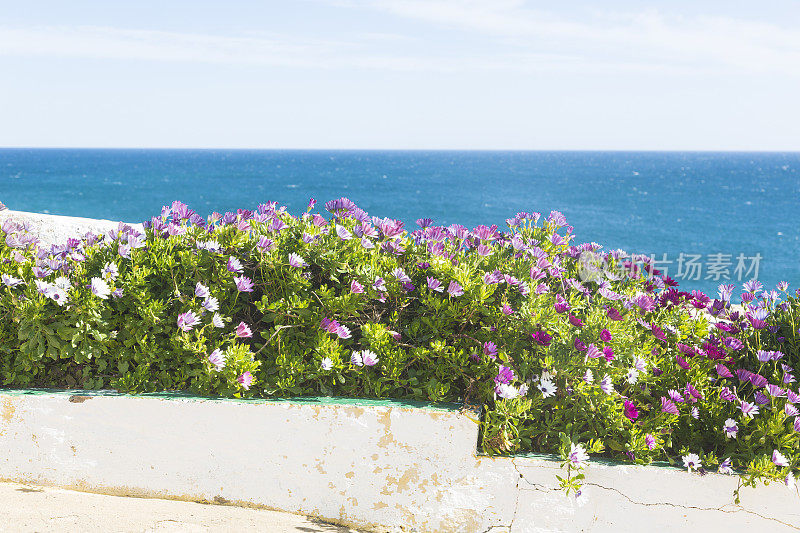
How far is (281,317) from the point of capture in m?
3.27

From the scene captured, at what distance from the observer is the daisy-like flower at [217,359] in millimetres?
3082

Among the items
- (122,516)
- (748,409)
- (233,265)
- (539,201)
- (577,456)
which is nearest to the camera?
(122,516)

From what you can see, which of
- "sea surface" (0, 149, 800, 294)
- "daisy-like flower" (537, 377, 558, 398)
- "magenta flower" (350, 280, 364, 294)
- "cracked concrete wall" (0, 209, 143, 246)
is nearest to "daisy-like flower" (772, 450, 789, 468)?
"daisy-like flower" (537, 377, 558, 398)

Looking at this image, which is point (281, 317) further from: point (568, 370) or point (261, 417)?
point (568, 370)

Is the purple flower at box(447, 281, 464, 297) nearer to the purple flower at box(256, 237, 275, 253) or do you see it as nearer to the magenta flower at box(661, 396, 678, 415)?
the purple flower at box(256, 237, 275, 253)

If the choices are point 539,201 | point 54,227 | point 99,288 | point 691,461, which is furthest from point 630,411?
point 539,201

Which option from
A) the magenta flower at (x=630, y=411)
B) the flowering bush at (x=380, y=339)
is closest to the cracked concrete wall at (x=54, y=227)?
the flowering bush at (x=380, y=339)

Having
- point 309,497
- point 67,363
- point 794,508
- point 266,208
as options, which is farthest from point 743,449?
point 67,363

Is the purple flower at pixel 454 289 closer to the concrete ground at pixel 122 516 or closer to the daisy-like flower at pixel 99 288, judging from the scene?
the concrete ground at pixel 122 516

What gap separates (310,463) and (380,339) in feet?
2.38

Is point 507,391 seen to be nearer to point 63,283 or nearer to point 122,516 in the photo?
point 122,516

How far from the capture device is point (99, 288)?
3146 mm

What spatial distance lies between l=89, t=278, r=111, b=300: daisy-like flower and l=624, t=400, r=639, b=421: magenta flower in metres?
2.85

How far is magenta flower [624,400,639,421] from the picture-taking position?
10.6ft
